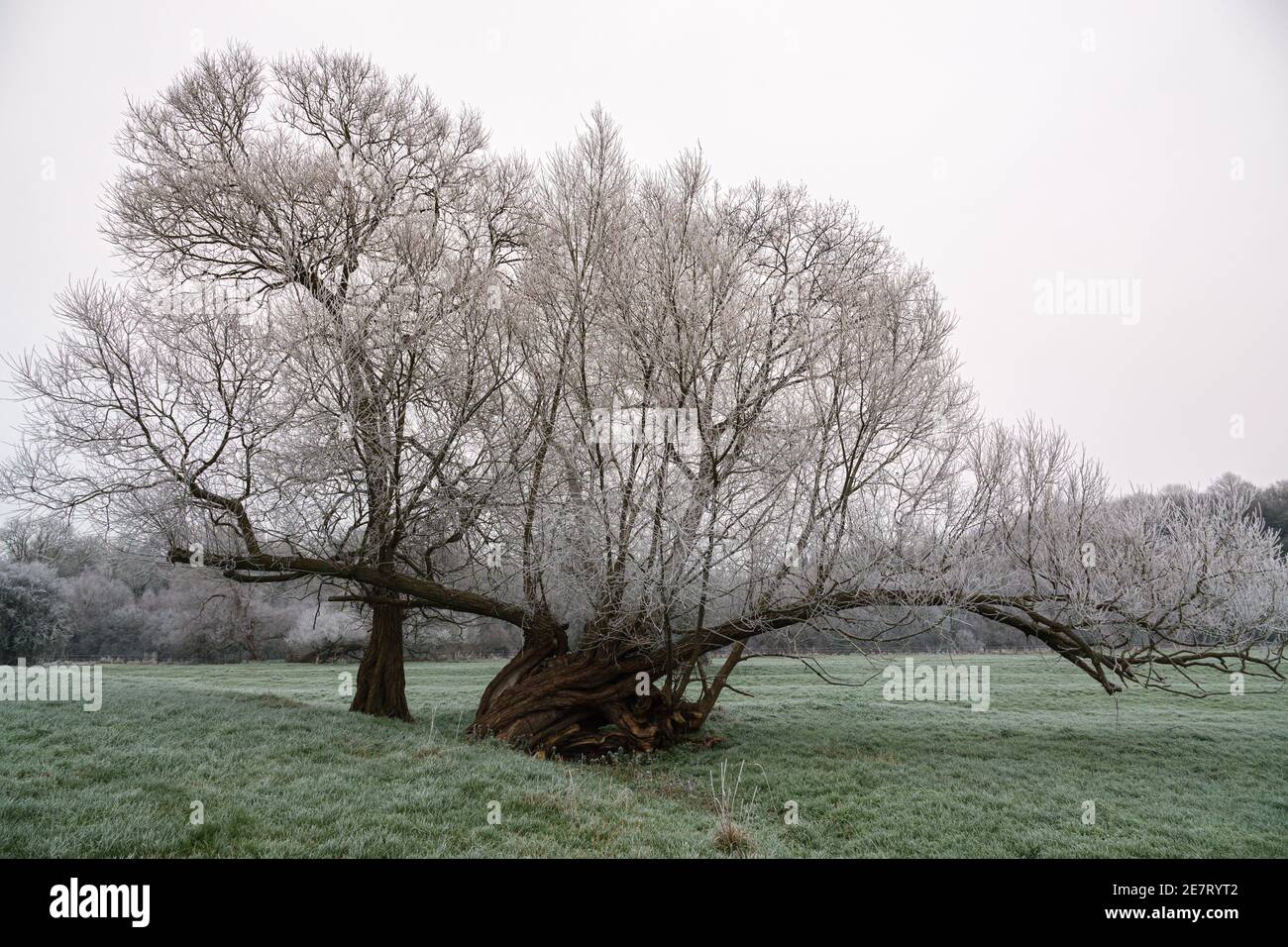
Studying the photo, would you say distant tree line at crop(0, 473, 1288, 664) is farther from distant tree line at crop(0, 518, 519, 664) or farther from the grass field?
the grass field

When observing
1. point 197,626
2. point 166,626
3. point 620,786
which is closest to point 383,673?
point 620,786

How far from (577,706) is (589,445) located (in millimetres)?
5017

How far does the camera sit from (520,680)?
485 inches

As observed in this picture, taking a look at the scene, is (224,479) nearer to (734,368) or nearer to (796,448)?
(734,368)

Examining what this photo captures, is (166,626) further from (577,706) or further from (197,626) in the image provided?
(577,706)

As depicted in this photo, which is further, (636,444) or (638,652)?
(638,652)

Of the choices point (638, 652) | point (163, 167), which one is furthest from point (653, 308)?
point (163, 167)

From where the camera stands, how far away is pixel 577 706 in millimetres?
11805

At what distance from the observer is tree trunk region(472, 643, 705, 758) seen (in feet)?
37.9

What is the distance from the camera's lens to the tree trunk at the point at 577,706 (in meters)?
11.5

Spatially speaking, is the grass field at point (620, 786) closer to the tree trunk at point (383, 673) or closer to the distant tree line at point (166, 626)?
the tree trunk at point (383, 673)

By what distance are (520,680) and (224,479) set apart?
243 inches

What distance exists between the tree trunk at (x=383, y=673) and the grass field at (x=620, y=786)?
479 millimetres

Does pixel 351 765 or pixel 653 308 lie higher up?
pixel 653 308
